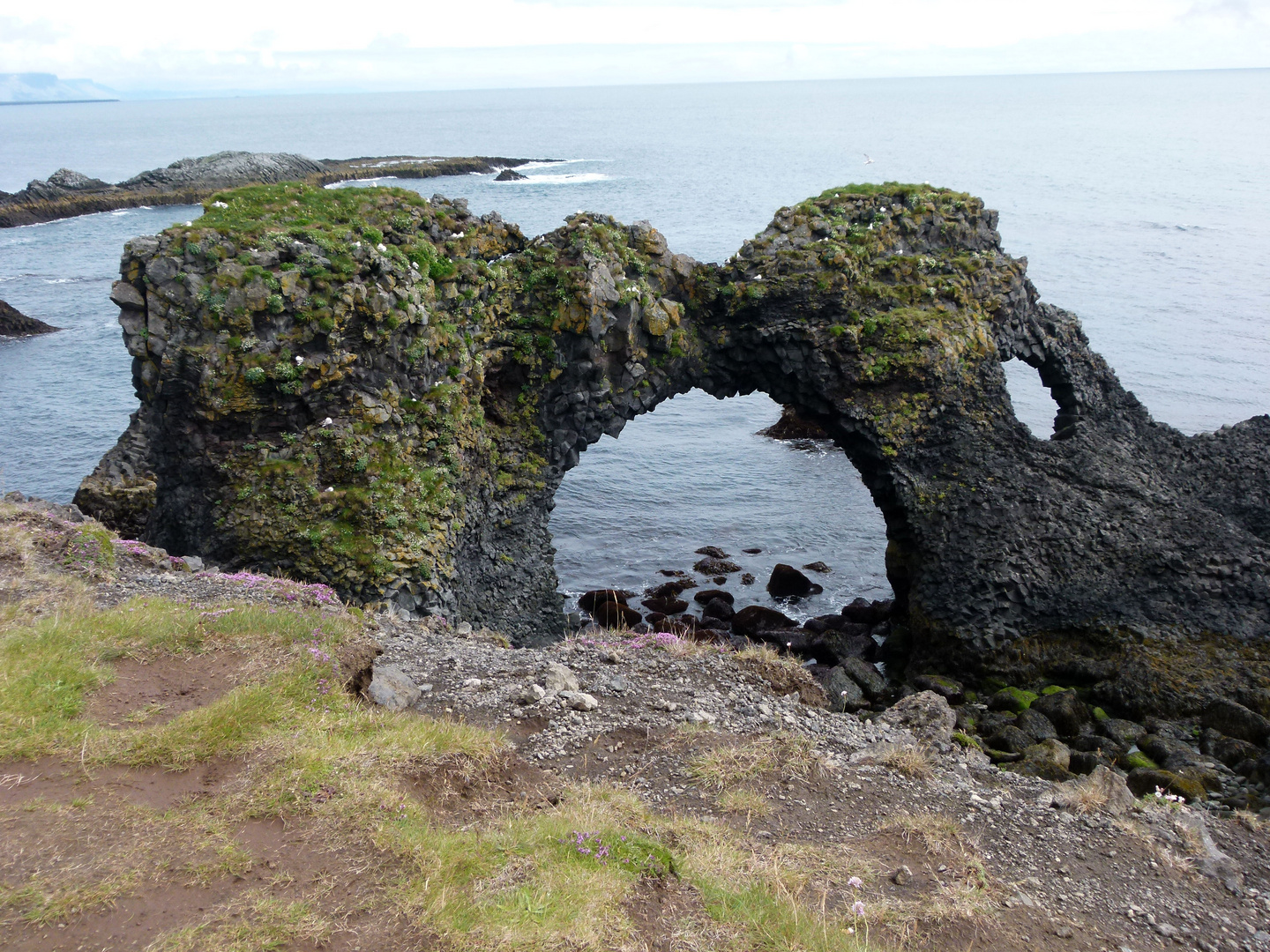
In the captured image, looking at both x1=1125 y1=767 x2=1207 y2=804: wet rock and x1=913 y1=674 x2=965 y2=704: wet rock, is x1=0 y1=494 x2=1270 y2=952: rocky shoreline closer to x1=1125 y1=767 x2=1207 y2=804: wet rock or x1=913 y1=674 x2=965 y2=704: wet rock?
x1=1125 y1=767 x2=1207 y2=804: wet rock

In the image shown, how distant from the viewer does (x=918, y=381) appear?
96.3 feet

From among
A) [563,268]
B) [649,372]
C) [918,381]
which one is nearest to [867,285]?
[918,381]

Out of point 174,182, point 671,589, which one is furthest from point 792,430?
point 174,182

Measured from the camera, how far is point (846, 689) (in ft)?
81.9

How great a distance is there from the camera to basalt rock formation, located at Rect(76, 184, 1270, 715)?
22906 millimetres

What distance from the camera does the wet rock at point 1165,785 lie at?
63.2ft

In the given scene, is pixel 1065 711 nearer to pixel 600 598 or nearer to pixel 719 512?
pixel 600 598

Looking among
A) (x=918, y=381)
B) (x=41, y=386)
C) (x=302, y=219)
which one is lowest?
(x=41, y=386)

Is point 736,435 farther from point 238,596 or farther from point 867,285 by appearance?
point 238,596

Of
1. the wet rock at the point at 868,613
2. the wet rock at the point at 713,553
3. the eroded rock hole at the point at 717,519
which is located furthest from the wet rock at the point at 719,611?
the wet rock at the point at 713,553

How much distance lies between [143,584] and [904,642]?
22.6 meters

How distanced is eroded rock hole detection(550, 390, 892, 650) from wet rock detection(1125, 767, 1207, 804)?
47.6 feet

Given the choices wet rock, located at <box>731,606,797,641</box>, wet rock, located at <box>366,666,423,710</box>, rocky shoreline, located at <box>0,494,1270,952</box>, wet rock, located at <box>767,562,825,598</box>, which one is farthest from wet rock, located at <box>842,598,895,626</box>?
wet rock, located at <box>366,666,423,710</box>

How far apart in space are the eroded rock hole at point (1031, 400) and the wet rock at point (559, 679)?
40.9 meters
